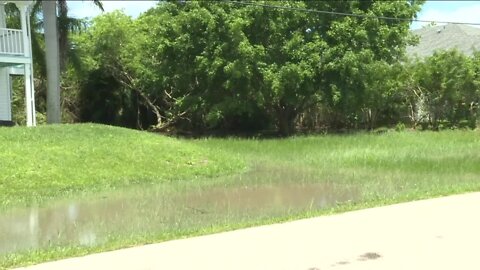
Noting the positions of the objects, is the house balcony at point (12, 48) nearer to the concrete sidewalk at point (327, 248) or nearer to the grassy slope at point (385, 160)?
the grassy slope at point (385, 160)

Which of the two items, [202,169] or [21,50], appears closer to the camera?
[202,169]

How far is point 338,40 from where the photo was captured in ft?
94.6

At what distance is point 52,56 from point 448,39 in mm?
29847

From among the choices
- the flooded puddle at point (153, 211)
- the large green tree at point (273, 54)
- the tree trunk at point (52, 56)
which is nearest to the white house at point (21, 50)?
the tree trunk at point (52, 56)

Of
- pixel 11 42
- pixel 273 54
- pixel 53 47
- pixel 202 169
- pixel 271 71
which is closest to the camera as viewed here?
pixel 202 169

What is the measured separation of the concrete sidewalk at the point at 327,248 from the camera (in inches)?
272

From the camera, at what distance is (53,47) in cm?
2491

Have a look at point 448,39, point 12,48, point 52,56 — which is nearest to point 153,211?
point 12,48

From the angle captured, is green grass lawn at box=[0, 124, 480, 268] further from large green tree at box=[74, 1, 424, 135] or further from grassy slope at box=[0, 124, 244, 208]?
large green tree at box=[74, 1, 424, 135]

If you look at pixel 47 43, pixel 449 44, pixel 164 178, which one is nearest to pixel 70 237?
pixel 164 178

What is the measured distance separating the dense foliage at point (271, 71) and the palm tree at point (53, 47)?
495 centimetres

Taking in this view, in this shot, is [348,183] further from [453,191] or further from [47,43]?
[47,43]

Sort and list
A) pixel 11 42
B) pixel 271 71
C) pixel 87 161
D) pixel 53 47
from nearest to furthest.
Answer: pixel 87 161 < pixel 11 42 < pixel 53 47 < pixel 271 71

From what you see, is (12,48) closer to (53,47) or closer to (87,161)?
(53,47)
